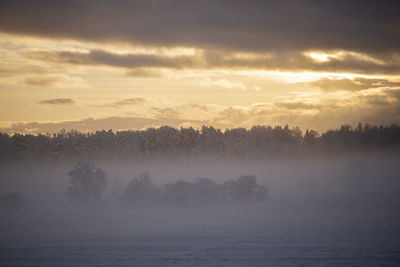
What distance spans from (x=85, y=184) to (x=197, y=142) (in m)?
60.6

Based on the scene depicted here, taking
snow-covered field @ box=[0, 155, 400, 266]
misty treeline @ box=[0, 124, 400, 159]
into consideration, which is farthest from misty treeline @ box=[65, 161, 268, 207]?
misty treeline @ box=[0, 124, 400, 159]

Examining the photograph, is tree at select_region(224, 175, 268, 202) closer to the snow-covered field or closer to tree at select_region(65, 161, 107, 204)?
the snow-covered field

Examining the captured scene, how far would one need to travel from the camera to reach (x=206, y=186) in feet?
366

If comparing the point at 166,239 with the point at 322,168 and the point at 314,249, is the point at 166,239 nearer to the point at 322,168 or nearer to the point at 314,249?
the point at 314,249

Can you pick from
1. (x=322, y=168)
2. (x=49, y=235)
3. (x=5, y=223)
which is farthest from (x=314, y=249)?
(x=322, y=168)

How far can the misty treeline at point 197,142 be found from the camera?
153500 millimetres

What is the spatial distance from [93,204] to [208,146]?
212ft

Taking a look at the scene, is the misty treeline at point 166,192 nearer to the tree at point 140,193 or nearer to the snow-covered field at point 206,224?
the tree at point 140,193

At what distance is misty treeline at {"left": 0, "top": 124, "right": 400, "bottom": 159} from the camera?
15350 cm

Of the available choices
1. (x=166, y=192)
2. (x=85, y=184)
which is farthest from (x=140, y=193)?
(x=85, y=184)

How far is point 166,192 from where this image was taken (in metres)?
111

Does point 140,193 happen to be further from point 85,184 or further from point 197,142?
point 197,142

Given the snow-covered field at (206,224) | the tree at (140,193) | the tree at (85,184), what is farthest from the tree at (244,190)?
the tree at (85,184)

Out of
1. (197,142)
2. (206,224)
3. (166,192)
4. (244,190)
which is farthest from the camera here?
(197,142)
